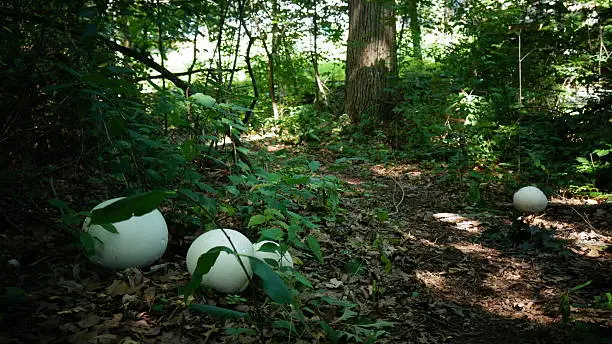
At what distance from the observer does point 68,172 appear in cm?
392

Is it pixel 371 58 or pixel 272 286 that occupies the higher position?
pixel 371 58

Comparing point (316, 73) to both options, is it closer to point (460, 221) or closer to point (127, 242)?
point (460, 221)

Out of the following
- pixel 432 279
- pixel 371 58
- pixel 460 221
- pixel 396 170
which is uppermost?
pixel 371 58

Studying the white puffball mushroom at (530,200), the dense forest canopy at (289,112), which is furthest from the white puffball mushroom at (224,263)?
the white puffball mushroom at (530,200)

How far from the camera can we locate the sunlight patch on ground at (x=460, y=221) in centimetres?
487

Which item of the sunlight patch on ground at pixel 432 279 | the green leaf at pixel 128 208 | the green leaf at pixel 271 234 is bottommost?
the sunlight patch on ground at pixel 432 279

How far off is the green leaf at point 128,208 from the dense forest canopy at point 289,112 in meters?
0.03

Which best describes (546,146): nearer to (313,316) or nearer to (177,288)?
(313,316)

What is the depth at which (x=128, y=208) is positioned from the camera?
99cm

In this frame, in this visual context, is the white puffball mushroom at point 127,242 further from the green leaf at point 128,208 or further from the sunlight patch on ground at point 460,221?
the sunlight patch on ground at point 460,221

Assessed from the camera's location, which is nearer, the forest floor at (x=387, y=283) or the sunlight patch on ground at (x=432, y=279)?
the forest floor at (x=387, y=283)

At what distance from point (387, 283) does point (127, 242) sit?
6.55 feet

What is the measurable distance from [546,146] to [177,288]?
20.0 feet

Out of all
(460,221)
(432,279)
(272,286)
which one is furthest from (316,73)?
(272,286)
